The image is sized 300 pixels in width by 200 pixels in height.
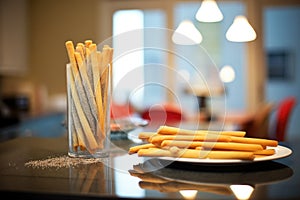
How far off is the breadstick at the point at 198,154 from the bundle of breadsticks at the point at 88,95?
0.53 ft

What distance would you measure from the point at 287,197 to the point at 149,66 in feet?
1.89

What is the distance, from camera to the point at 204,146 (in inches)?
33.1

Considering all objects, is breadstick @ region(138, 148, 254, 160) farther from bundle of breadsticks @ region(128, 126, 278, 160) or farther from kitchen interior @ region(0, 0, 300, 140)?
kitchen interior @ region(0, 0, 300, 140)

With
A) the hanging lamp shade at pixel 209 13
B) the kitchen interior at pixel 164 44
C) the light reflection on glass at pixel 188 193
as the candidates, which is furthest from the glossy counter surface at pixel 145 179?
the kitchen interior at pixel 164 44

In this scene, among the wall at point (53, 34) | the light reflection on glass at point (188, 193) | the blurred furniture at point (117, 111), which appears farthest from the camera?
the wall at point (53, 34)

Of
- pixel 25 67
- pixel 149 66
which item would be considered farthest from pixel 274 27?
pixel 149 66

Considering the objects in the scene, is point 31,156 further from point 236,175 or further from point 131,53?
point 236,175

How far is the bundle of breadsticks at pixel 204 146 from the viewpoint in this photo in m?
0.80

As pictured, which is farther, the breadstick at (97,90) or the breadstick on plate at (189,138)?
the breadstick at (97,90)

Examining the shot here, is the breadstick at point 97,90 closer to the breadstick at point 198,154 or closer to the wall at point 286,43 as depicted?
the breadstick at point 198,154

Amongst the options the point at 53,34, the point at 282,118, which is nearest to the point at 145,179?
the point at 282,118

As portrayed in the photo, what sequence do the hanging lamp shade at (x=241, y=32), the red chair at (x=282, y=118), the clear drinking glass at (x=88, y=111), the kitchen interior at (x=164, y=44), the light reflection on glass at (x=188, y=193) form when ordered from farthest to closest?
the kitchen interior at (x=164, y=44) → the red chair at (x=282, y=118) → the hanging lamp shade at (x=241, y=32) → the clear drinking glass at (x=88, y=111) → the light reflection on glass at (x=188, y=193)

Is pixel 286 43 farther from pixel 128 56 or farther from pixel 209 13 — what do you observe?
pixel 128 56

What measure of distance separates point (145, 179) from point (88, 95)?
308 mm
